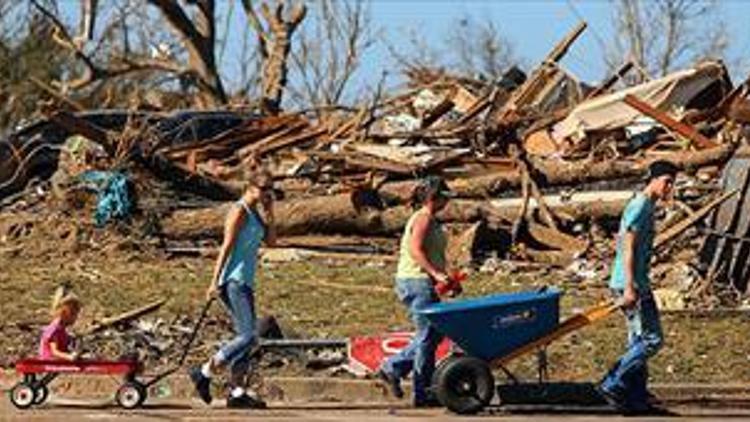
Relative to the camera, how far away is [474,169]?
2219 centimetres

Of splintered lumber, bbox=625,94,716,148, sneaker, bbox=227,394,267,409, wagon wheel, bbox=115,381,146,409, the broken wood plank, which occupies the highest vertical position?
the broken wood plank

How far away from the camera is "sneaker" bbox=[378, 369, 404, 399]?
503 inches

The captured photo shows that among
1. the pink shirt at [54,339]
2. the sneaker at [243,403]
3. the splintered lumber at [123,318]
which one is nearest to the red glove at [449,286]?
the sneaker at [243,403]

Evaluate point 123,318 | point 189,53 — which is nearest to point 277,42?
point 189,53

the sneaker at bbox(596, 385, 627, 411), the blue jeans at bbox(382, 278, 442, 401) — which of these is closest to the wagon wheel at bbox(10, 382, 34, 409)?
the blue jeans at bbox(382, 278, 442, 401)

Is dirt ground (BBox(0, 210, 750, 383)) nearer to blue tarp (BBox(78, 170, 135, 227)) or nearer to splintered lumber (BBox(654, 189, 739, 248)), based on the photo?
blue tarp (BBox(78, 170, 135, 227))

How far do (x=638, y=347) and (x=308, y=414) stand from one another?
2414mm

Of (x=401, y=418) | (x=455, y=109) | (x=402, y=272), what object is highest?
(x=455, y=109)

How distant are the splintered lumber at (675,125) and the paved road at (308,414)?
925 centimetres

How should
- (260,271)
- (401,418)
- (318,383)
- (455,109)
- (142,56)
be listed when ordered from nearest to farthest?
(401,418), (318,383), (260,271), (455,109), (142,56)

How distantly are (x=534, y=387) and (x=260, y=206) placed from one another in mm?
2456

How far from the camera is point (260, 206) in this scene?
1259 centimetres

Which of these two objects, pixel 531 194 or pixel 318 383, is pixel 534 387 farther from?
pixel 531 194

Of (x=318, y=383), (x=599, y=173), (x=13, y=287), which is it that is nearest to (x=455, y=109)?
(x=599, y=173)
